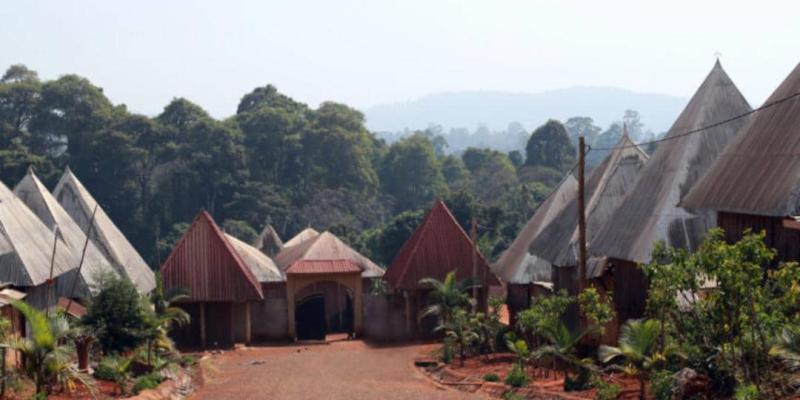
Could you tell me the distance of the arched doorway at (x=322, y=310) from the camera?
38781mm

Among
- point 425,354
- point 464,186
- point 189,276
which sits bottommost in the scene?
point 425,354

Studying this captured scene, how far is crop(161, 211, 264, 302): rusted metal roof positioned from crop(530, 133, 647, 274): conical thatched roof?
9.53m

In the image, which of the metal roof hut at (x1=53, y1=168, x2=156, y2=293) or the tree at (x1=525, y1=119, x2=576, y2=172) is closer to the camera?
the metal roof hut at (x1=53, y1=168, x2=156, y2=293)

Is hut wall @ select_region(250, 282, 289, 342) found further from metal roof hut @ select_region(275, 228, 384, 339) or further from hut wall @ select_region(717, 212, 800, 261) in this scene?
hut wall @ select_region(717, 212, 800, 261)

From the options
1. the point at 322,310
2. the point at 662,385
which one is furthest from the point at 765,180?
the point at 322,310

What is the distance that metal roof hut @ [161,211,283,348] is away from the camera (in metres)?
33.0

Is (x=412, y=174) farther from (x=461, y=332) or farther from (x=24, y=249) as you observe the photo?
(x=24, y=249)

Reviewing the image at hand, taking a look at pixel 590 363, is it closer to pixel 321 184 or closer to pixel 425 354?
pixel 425 354

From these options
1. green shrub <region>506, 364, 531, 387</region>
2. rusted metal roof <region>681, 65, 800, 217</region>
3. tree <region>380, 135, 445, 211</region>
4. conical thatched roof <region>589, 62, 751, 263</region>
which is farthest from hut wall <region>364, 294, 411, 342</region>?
tree <region>380, 135, 445, 211</region>

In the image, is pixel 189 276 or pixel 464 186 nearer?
pixel 189 276

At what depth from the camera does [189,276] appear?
33.2 metres

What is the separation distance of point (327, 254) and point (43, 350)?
803 inches

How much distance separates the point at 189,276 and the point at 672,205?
1660 cm

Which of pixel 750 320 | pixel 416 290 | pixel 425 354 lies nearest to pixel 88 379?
pixel 750 320
